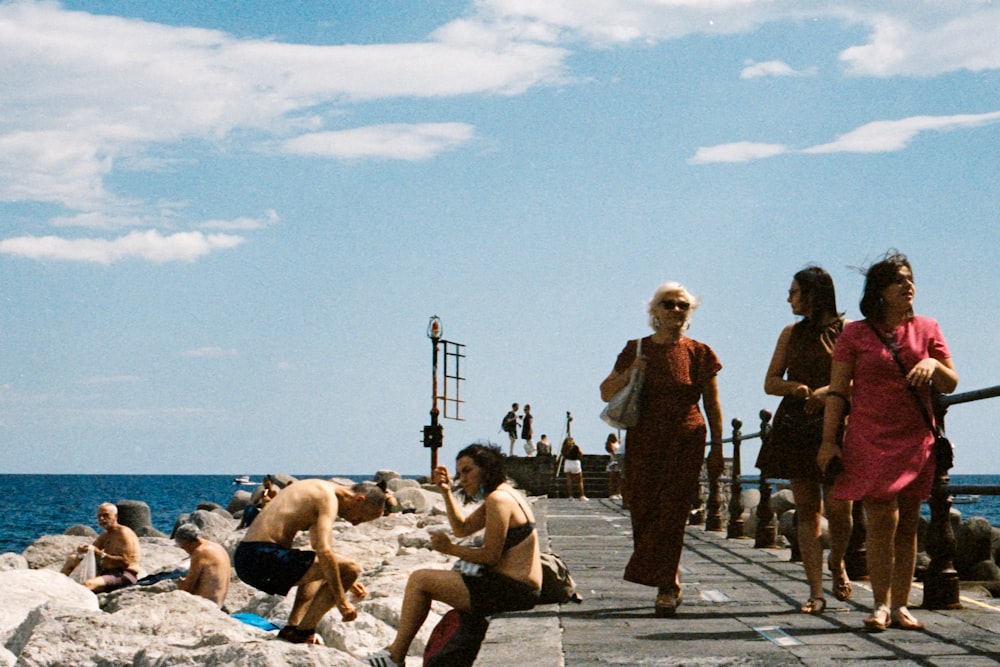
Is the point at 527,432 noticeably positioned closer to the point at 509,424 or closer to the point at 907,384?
the point at 509,424

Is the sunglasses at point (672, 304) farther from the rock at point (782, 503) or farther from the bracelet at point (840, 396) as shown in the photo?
the rock at point (782, 503)

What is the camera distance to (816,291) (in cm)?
743

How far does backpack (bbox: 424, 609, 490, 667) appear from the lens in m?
6.02

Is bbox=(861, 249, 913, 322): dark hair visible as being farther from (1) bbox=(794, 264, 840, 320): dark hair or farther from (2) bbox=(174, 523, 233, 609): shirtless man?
(2) bbox=(174, 523, 233, 609): shirtless man

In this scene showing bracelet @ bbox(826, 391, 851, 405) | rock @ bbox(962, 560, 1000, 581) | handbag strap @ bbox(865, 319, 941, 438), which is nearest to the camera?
handbag strap @ bbox(865, 319, 941, 438)

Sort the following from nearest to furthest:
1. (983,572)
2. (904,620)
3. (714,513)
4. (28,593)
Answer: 1. (904,620)
2. (28,593)
3. (714,513)
4. (983,572)

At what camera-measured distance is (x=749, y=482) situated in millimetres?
12273

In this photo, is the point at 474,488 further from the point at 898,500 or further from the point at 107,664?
the point at 107,664

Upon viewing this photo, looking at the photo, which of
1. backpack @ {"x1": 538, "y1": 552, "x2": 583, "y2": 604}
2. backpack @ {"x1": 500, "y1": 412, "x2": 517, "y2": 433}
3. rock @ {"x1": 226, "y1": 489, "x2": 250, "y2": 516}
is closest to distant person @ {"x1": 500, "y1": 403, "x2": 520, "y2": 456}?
backpack @ {"x1": 500, "y1": 412, "x2": 517, "y2": 433}

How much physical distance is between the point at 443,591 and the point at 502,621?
809 millimetres

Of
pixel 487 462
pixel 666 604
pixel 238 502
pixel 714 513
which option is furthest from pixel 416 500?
pixel 487 462

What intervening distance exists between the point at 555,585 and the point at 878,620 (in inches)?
78.8

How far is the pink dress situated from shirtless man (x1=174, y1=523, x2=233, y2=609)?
18.5 feet

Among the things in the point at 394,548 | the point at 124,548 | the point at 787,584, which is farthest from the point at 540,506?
the point at 787,584
